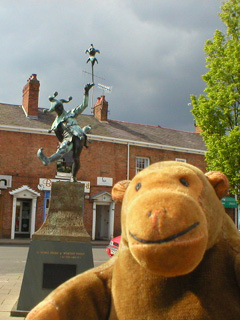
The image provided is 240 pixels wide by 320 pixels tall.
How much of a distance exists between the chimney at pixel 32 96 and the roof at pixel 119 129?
0.40m

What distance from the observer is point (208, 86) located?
1552cm

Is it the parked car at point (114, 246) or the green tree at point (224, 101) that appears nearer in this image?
the parked car at point (114, 246)

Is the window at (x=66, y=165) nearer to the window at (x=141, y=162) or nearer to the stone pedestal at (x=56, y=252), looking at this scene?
the stone pedestal at (x=56, y=252)

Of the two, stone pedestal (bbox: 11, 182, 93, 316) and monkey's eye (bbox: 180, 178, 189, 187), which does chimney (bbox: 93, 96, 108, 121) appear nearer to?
stone pedestal (bbox: 11, 182, 93, 316)

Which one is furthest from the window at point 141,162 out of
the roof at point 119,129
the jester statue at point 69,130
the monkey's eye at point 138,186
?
the monkey's eye at point 138,186

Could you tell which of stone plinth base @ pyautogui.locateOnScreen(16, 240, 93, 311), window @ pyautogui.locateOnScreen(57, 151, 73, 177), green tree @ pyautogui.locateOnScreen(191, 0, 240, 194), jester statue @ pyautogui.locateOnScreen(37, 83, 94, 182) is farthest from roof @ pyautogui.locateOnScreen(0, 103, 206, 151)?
stone plinth base @ pyautogui.locateOnScreen(16, 240, 93, 311)

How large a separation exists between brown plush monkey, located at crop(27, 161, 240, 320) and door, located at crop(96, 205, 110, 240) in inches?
867

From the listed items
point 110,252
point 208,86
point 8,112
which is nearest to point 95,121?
point 8,112

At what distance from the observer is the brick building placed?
842 inches

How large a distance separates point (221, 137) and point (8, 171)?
12.3m

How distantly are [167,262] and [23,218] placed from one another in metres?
21.3

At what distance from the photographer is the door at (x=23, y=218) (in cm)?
2169

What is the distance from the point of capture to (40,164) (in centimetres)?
2203

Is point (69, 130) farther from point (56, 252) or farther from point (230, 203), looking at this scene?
point (230, 203)
